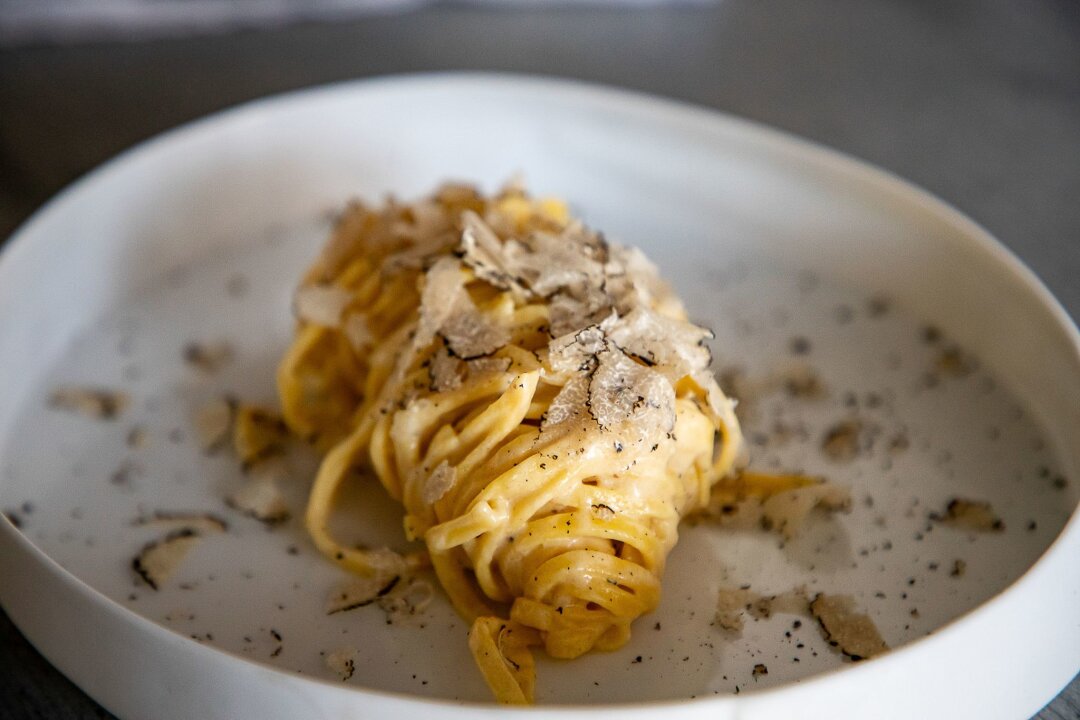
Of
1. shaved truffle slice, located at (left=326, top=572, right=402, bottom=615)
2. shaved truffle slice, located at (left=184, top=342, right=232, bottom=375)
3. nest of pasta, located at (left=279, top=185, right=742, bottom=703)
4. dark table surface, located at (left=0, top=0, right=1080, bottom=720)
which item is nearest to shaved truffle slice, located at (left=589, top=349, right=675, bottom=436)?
nest of pasta, located at (left=279, top=185, right=742, bottom=703)

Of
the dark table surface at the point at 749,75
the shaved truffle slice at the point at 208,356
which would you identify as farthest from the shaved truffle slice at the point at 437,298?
the dark table surface at the point at 749,75

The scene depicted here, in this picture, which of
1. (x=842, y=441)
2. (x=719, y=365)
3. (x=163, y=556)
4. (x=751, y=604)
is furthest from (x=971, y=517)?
(x=163, y=556)

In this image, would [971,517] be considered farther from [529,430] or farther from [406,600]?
[406,600]

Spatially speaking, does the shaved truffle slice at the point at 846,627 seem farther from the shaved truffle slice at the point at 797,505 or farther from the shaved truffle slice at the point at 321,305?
the shaved truffle slice at the point at 321,305

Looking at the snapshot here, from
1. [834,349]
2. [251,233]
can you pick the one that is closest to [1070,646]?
[834,349]

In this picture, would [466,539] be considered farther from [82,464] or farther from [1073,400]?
[1073,400]
